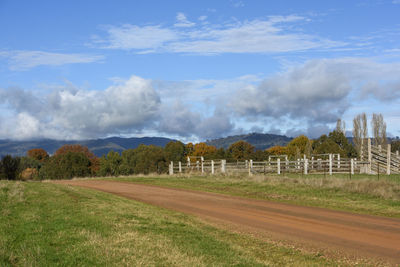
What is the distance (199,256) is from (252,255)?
4.34 ft

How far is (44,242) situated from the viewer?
961cm

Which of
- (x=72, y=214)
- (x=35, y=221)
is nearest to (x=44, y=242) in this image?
(x=35, y=221)

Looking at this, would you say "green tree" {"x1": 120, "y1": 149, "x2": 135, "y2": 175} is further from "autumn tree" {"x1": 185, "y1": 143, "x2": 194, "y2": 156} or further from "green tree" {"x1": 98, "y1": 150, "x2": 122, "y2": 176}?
"autumn tree" {"x1": 185, "y1": 143, "x2": 194, "y2": 156}

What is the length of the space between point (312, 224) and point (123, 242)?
685 cm

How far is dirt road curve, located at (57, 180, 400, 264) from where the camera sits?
1036 cm

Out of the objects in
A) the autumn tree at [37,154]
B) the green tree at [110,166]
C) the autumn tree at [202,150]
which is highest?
the autumn tree at [202,150]

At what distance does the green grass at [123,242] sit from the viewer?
8.35 meters

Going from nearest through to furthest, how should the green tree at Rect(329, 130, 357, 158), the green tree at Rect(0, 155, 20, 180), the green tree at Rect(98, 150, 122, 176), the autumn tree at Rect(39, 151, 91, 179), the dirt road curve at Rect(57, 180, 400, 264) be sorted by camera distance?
the dirt road curve at Rect(57, 180, 400, 264) → the green tree at Rect(0, 155, 20, 180) → the autumn tree at Rect(39, 151, 91, 179) → the green tree at Rect(329, 130, 357, 158) → the green tree at Rect(98, 150, 122, 176)

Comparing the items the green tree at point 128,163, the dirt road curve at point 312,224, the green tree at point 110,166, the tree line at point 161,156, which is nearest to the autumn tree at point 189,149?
the tree line at point 161,156

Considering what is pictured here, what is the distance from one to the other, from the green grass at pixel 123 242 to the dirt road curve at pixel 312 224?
1.27 meters

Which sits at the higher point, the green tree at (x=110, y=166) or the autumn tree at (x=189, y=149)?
the autumn tree at (x=189, y=149)

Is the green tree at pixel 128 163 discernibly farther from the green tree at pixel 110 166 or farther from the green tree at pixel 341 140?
the green tree at pixel 341 140

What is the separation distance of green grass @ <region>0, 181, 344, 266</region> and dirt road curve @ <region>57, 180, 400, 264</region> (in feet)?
4.16

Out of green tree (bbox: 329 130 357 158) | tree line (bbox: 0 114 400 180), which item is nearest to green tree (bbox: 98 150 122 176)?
tree line (bbox: 0 114 400 180)
